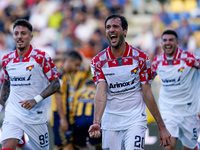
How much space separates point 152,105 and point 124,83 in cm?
46

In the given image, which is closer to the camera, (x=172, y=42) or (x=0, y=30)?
(x=172, y=42)

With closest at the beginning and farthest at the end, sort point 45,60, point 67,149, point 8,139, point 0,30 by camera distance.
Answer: point 8,139 → point 45,60 → point 67,149 → point 0,30

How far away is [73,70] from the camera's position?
8.37m

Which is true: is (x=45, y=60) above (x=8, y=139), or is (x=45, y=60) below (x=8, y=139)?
above

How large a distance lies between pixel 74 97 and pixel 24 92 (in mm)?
2293

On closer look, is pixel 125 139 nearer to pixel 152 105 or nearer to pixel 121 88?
pixel 152 105

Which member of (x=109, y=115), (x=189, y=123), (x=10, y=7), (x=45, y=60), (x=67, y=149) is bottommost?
(x=67, y=149)

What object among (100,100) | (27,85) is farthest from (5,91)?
(100,100)

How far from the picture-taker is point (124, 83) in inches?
212

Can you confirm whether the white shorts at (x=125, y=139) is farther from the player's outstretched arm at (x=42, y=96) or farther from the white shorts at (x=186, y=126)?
the white shorts at (x=186, y=126)

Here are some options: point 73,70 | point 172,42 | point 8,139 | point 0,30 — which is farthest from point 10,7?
point 8,139

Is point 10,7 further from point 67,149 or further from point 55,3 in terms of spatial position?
point 67,149

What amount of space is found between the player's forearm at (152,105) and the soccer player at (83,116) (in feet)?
8.67

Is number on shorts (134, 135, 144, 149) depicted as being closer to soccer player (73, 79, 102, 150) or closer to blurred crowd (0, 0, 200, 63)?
soccer player (73, 79, 102, 150)
